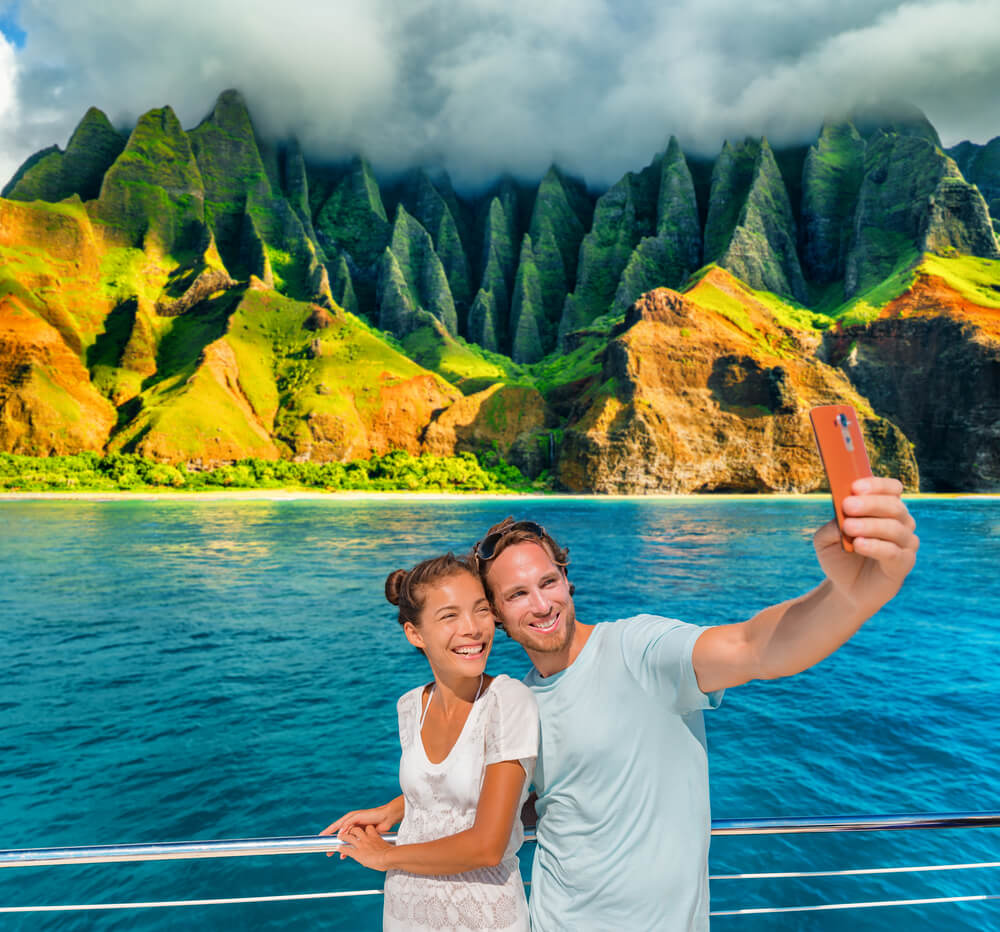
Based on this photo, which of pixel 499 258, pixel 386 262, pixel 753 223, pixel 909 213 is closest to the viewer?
pixel 909 213

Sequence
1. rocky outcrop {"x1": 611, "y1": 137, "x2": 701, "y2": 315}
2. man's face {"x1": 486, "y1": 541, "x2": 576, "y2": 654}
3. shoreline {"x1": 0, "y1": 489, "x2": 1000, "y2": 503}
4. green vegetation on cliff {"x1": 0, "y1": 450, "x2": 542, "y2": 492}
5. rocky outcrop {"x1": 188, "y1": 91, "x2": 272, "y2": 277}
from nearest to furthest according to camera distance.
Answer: man's face {"x1": 486, "y1": 541, "x2": 576, "y2": 654} → shoreline {"x1": 0, "y1": 489, "x2": 1000, "y2": 503} → green vegetation on cliff {"x1": 0, "y1": 450, "x2": 542, "y2": 492} → rocky outcrop {"x1": 611, "y1": 137, "x2": 701, "y2": 315} → rocky outcrop {"x1": 188, "y1": 91, "x2": 272, "y2": 277}

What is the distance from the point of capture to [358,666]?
1309cm

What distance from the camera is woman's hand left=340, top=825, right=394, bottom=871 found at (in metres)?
2.11

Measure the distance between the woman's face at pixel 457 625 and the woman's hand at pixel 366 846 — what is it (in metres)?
0.62

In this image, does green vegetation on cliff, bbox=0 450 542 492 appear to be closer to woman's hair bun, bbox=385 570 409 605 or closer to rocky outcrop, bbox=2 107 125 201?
rocky outcrop, bbox=2 107 125 201

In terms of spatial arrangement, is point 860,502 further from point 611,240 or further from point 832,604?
point 611,240

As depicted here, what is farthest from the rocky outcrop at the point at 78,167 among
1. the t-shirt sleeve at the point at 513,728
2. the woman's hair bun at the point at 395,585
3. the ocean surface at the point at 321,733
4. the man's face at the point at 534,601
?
the t-shirt sleeve at the point at 513,728

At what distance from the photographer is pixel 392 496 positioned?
7838 centimetres

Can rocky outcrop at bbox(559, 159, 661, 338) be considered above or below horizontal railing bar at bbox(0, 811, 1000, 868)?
above

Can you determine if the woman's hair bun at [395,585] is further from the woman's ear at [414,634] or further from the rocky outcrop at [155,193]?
the rocky outcrop at [155,193]

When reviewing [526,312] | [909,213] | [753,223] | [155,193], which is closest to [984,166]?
[909,213]

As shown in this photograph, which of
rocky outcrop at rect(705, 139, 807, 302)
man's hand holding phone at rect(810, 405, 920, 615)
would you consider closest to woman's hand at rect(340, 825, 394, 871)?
man's hand holding phone at rect(810, 405, 920, 615)

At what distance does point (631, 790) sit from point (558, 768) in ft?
0.76

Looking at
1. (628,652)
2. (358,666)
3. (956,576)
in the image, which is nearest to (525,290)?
(956,576)
